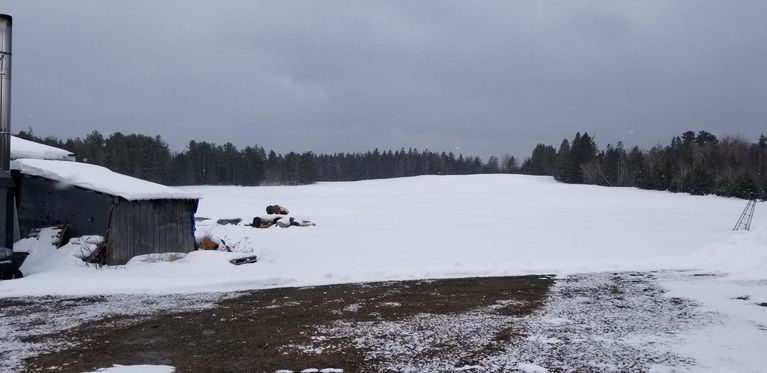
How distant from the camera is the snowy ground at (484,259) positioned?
966cm

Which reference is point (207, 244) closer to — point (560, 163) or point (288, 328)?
point (288, 328)

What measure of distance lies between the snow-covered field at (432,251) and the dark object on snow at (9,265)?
483mm

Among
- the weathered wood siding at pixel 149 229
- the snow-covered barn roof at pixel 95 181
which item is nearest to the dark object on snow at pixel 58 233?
the snow-covered barn roof at pixel 95 181

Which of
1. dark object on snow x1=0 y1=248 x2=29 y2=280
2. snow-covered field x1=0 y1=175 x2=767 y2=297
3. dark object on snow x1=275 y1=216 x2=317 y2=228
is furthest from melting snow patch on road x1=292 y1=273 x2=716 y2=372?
dark object on snow x1=275 y1=216 x2=317 y2=228

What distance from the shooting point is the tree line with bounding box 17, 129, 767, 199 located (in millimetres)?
60500

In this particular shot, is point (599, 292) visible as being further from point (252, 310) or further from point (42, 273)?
point (42, 273)

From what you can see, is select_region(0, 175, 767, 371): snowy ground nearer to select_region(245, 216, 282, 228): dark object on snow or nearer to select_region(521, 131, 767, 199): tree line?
select_region(245, 216, 282, 228): dark object on snow

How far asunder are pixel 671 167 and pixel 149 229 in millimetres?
63370

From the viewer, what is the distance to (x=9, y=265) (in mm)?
11938

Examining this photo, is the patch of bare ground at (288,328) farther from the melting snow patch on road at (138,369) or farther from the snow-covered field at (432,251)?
the snow-covered field at (432,251)

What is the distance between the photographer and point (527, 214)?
1353 inches

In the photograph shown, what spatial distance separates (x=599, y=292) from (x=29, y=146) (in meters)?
19.4

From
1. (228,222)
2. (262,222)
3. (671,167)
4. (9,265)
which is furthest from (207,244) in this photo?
(671,167)

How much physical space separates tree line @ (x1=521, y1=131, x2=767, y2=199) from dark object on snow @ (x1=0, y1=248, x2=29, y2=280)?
2162 inches
